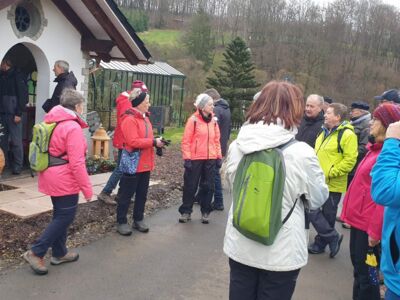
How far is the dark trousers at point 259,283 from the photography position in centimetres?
265

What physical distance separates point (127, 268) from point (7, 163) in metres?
4.91

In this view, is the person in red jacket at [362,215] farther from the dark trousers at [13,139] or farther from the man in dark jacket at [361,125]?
the dark trousers at [13,139]

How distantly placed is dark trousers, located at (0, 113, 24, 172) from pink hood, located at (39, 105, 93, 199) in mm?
3753

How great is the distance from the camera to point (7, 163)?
8570 millimetres

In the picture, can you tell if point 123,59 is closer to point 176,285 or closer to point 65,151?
point 65,151

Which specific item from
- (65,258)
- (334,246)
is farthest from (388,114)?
(65,258)

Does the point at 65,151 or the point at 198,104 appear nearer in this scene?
the point at 65,151

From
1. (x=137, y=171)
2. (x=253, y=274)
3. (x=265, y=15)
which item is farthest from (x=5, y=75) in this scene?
(x=265, y=15)

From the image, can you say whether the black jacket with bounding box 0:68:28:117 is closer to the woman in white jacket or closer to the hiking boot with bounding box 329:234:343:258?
A: the hiking boot with bounding box 329:234:343:258

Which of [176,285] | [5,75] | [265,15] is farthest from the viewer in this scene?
[265,15]

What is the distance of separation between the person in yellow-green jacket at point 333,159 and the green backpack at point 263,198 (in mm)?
2801

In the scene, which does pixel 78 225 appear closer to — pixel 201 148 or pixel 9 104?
pixel 201 148

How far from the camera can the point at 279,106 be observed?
2672 millimetres

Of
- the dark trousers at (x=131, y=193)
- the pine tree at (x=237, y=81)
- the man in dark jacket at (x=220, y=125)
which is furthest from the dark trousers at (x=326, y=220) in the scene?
the pine tree at (x=237, y=81)
